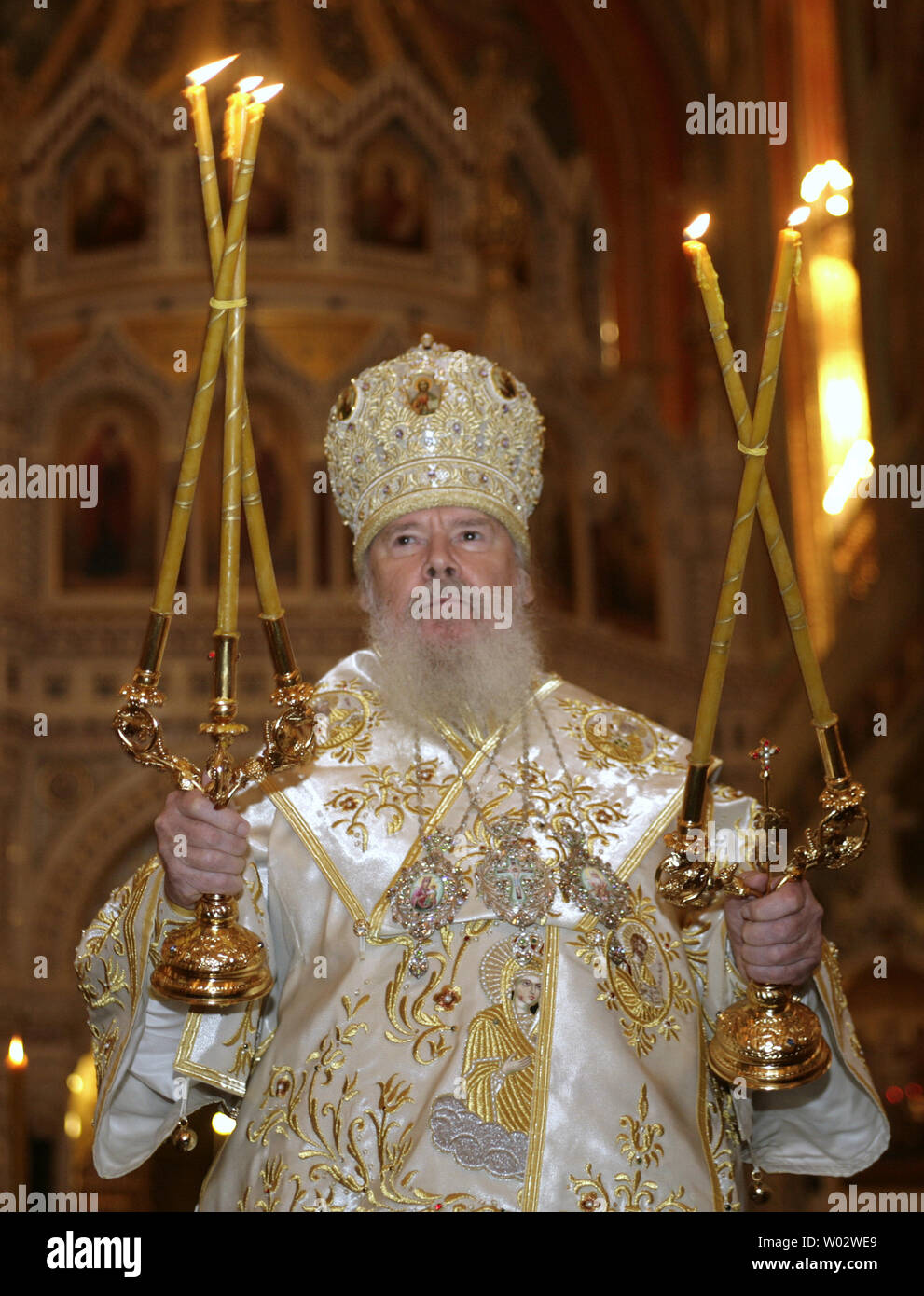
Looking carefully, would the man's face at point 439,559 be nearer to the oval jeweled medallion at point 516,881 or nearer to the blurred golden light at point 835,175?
the oval jeweled medallion at point 516,881

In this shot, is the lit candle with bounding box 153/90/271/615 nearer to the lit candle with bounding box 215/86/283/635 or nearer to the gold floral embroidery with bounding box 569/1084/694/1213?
the lit candle with bounding box 215/86/283/635

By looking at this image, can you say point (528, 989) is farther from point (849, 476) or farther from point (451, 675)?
point (849, 476)

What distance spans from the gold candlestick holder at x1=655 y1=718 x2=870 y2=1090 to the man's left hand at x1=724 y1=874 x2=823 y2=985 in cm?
6

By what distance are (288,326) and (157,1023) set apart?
395 inches

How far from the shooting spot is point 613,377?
1318 centimetres

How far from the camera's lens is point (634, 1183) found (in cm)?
276

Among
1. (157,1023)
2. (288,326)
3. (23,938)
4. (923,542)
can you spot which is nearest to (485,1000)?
(157,1023)

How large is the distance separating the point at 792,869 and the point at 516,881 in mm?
564

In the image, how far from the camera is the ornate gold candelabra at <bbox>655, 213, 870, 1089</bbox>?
2.50 m

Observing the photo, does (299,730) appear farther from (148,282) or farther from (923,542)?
(148,282)

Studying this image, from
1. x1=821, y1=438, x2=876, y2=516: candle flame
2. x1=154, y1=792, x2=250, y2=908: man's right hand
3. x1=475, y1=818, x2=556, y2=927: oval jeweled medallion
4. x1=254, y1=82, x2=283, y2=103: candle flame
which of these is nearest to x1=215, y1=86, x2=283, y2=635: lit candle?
x1=254, y1=82, x2=283, y2=103: candle flame

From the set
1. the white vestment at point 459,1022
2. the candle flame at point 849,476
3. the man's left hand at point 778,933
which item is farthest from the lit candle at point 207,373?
the candle flame at point 849,476

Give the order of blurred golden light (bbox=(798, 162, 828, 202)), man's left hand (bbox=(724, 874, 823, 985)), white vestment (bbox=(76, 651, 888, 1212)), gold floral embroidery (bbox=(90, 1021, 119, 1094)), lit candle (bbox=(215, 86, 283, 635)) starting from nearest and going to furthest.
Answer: lit candle (bbox=(215, 86, 283, 635)) → blurred golden light (bbox=(798, 162, 828, 202)) → man's left hand (bbox=(724, 874, 823, 985)) → white vestment (bbox=(76, 651, 888, 1212)) → gold floral embroidery (bbox=(90, 1021, 119, 1094))
